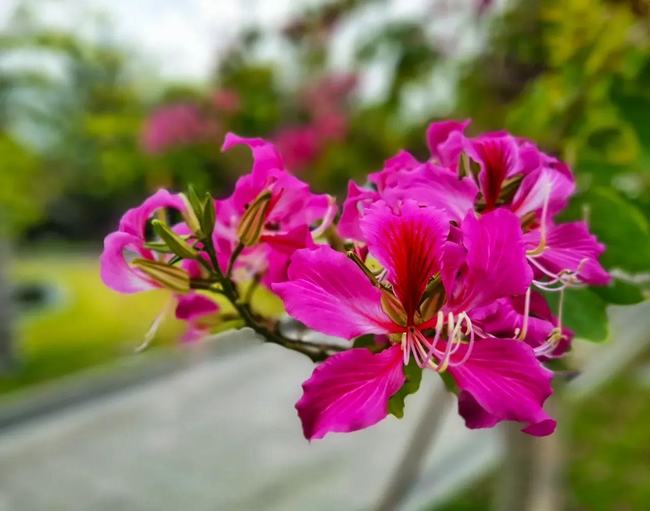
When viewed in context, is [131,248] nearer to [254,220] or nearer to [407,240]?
[254,220]

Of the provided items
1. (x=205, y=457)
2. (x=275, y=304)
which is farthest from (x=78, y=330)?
(x=275, y=304)

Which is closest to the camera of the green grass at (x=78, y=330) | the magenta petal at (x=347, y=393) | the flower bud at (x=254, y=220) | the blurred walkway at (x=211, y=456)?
the magenta petal at (x=347, y=393)

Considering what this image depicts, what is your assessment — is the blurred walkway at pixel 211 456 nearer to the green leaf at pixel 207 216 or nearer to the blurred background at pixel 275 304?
the blurred background at pixel 275 304

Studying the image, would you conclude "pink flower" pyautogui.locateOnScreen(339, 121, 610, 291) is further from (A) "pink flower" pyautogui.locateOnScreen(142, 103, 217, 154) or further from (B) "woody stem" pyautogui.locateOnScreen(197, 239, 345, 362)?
(A) "pink flower" pyautogui.locateOnScreen(142, 103, 217, 154)

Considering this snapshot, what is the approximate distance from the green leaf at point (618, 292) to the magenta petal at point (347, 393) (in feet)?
0.80

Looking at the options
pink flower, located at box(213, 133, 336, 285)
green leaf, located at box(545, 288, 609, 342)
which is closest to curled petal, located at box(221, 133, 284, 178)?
pink flower, located at box(213, 133, 336, 285)

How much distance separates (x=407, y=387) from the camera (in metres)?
0.39

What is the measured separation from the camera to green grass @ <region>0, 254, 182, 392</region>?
537cm

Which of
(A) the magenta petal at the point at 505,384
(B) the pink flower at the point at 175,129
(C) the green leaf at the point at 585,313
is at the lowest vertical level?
(B) the pink flower at the point at 175,129

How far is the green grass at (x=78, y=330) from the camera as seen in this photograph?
17.6ft

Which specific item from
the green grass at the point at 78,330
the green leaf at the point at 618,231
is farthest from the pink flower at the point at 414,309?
the green grass at the point at 78,330

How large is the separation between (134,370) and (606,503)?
336cm

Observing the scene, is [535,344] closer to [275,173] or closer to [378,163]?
[275,173]

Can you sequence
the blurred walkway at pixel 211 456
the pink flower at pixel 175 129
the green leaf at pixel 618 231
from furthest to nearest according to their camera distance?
the blurred walkway at pixel 211 456, the pink flower at pixel 175 129, the green leaf at pixel 618 231
